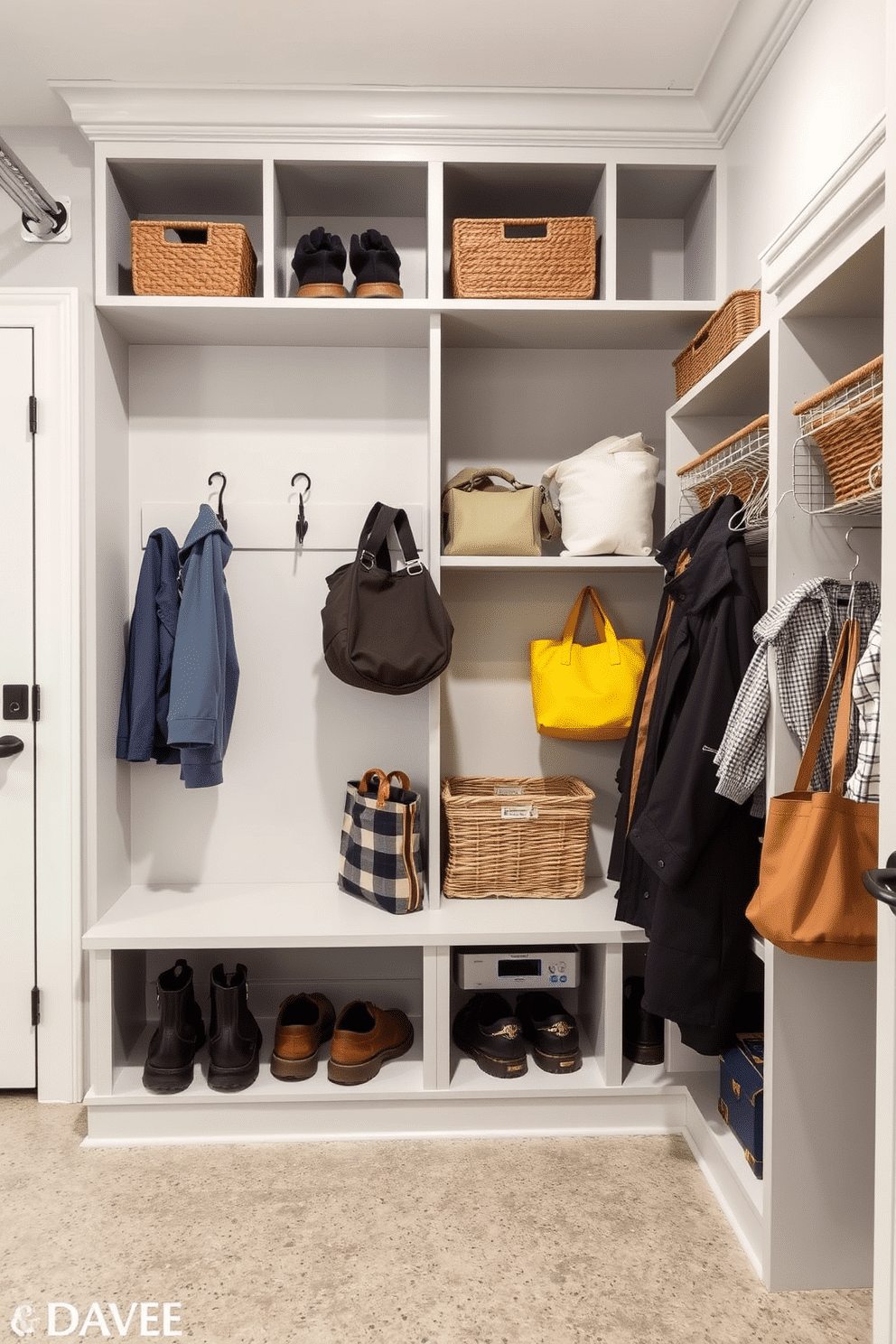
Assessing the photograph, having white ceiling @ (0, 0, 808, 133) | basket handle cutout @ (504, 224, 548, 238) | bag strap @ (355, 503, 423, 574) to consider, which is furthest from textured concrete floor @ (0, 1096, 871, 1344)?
white ceiling @ (0, 0, 808, 133)

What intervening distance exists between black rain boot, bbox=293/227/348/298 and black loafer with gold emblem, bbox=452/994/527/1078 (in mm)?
1915

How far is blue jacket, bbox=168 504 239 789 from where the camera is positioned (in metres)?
2.17

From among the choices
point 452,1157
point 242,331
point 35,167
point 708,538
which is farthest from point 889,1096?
point 35,167

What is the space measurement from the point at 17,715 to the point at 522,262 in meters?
1.78

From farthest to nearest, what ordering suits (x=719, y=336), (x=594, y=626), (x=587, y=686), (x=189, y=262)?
(x=594, y=626)
(x=587, y=686)
(x=189, y=262)
(x=719, y=336)

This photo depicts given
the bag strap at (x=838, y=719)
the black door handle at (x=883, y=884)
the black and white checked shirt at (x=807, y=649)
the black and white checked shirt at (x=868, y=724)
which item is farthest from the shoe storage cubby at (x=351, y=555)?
the black door handle at (x=883, y=884)

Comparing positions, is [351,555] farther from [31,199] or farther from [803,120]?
[803,120]

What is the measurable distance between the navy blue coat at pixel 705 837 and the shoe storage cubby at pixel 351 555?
1.30 ft

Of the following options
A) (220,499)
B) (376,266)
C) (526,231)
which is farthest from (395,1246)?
(526,231)

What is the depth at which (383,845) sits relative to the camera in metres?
2.26

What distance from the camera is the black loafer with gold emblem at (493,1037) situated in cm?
219

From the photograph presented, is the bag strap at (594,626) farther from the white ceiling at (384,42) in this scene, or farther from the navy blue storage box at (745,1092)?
the white ceiling at (384,42)

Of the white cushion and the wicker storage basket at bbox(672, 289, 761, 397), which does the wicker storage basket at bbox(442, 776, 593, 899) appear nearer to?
the white cushion

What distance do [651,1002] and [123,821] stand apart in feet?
5.08
